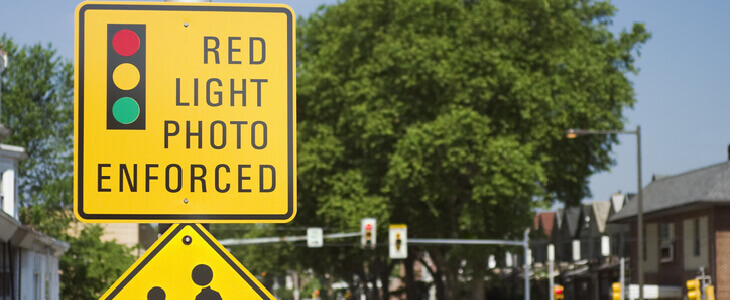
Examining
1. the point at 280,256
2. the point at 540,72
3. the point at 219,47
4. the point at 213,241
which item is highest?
the point at 540,72

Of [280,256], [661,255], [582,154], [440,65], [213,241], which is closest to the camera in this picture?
[213,241]

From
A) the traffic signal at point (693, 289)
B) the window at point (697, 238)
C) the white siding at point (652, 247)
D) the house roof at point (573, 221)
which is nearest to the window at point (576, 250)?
the house roof at point (573, 221)

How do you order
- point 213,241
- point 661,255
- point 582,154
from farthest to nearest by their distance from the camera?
point 661,255
point 582,154
point 213,241

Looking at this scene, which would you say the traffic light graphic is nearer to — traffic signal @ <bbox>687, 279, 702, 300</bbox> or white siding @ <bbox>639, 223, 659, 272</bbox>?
traffic signal @ <bbox>687, 279, 702, 300</bbox>

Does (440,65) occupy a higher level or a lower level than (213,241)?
higher

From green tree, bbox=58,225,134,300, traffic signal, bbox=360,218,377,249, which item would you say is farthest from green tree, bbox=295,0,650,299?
green tree, bbox=58,225,134,300

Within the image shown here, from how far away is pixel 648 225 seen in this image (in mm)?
58125

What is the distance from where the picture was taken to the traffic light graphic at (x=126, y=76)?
4891mm

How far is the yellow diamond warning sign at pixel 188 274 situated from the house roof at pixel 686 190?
4598cm

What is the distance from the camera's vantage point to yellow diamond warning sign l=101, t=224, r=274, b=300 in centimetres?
461

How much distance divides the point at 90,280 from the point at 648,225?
90.8 ft

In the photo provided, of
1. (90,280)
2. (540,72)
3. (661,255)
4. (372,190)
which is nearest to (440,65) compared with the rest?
(540,72)

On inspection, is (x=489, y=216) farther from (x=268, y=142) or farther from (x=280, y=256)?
(x=268, y=142)

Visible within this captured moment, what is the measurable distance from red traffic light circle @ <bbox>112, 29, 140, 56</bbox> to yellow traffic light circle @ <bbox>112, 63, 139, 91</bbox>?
0.06 meters
